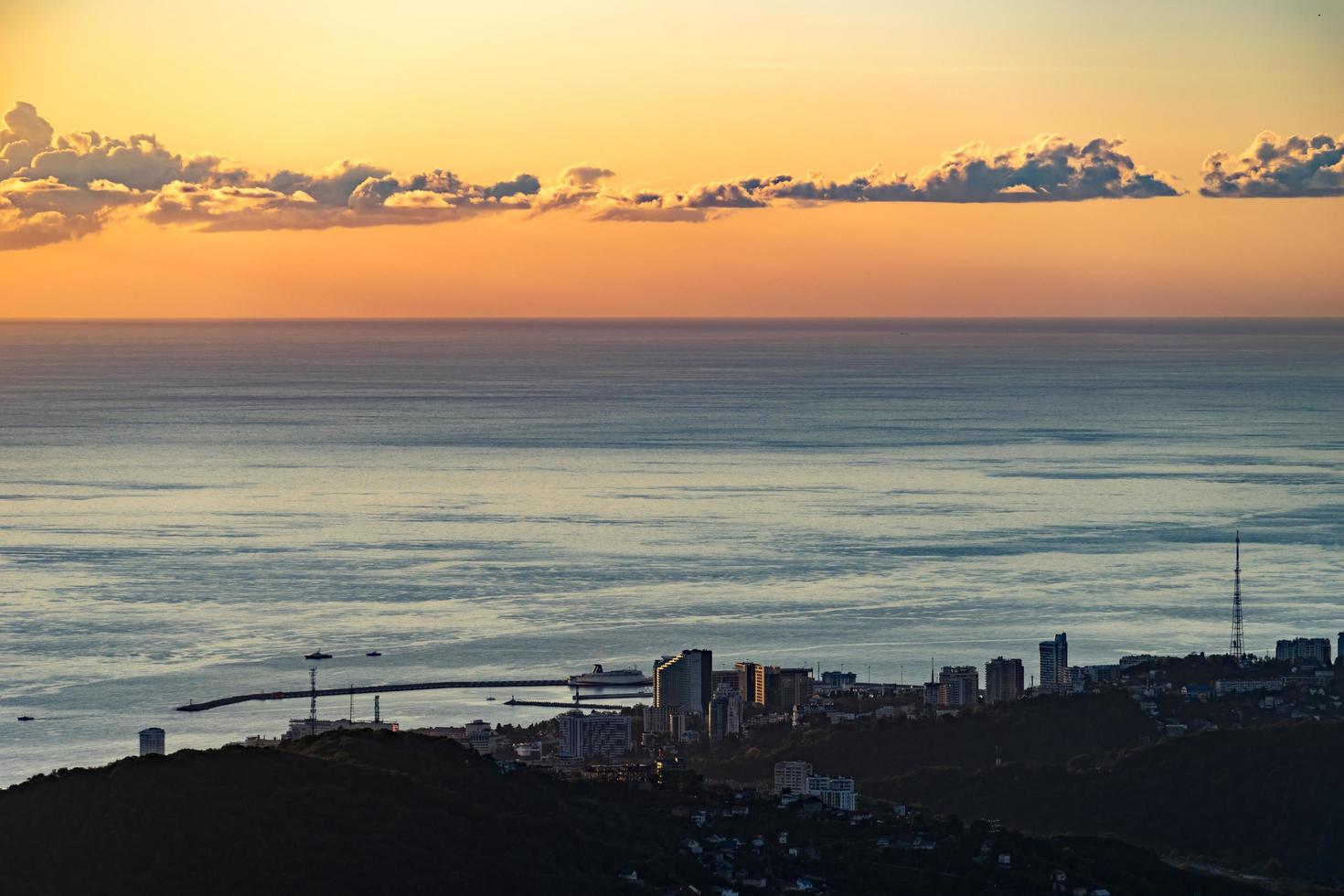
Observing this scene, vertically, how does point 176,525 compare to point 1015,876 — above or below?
above

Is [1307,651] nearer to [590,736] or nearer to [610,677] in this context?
[610,677]

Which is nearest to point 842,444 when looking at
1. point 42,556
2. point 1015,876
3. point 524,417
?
point 524,417

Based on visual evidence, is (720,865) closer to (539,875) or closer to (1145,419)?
(539,875)

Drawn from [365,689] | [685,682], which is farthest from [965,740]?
[365,689]

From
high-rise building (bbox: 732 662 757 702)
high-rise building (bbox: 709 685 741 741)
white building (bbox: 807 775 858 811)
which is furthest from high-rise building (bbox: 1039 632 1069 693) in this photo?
white building (bbox: 807 775 858 811)

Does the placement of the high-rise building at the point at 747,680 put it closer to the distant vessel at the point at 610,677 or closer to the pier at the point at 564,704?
the distant vessel at the point at 610,677

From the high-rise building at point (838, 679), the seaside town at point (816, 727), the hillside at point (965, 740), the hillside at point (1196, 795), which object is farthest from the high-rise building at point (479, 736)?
the high-rise building at point (838, 679)

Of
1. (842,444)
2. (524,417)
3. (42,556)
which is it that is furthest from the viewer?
(524,417)
